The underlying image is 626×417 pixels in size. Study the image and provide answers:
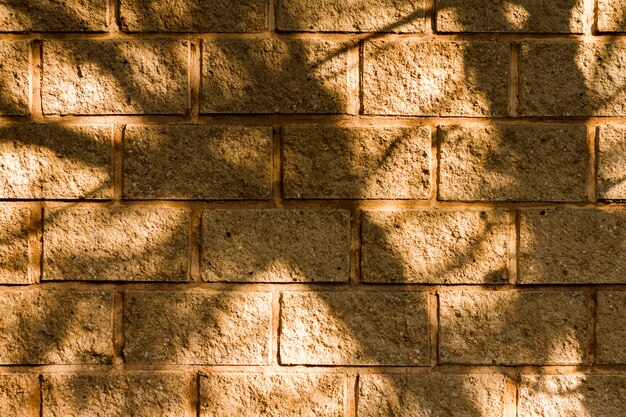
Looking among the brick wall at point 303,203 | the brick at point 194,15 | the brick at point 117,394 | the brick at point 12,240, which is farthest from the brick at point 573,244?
the brick at point 12,240

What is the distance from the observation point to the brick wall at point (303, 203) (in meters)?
1.76

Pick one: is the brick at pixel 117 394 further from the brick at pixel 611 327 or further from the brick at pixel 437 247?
the brick at pixel 611 327

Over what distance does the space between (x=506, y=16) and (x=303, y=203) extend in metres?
0.88

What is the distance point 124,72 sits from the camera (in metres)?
1.77

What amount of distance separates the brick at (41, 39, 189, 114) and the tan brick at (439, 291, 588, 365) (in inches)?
43.1

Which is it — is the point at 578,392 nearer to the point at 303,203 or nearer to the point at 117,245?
the point at 303,203

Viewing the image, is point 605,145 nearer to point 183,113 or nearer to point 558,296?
point 558,296

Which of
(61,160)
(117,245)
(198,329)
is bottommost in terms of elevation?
(198,329)

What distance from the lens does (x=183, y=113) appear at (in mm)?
1765

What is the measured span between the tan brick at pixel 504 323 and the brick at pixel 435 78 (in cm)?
60

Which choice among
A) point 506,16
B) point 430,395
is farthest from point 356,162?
point 430,395

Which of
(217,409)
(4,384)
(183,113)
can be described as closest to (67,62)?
(183,113)

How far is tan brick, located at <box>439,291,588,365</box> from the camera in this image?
5.83 feet

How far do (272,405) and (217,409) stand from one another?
0.58 feet
